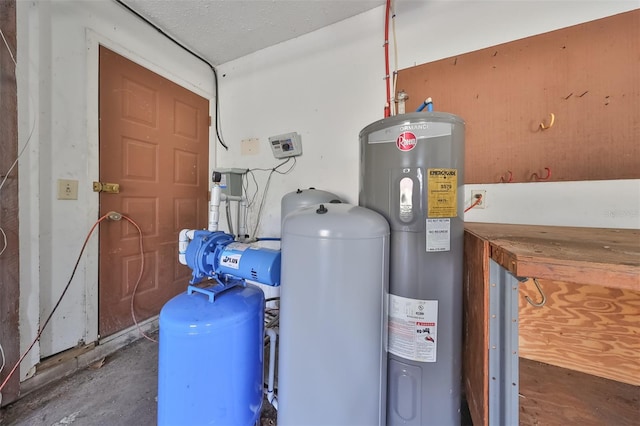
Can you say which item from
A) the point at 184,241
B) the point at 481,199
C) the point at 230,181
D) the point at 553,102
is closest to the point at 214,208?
the point at 184,241

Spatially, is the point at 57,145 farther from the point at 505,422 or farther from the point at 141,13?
the point at 505,422

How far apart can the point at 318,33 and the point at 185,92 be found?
1.22 metres

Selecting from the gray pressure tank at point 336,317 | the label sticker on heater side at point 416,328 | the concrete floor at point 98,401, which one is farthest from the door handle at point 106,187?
the label sticker on heater side at point 416,328

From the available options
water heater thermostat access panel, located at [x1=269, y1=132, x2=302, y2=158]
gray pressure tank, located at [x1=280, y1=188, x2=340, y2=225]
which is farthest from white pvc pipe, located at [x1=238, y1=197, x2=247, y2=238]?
gray pressure tank, located at [x1=280, y1=188, x2=340, y2=225]

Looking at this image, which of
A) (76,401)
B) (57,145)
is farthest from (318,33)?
(76,401)

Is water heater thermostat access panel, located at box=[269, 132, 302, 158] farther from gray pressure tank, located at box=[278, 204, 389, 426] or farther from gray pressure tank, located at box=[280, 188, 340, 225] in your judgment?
gray pressure tank, located at box=[278, 204, 389, 426]

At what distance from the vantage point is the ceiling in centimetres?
154

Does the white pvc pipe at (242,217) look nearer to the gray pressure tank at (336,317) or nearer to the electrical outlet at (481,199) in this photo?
the gray pressure tank at (336,317)

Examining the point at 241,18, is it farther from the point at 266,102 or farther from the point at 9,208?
the point at 9,208

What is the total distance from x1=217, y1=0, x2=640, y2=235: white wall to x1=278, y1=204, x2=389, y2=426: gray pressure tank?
2.99 ft

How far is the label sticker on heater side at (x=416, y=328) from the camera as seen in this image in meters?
0.81

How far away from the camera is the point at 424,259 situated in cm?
81

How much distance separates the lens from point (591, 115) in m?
1.06

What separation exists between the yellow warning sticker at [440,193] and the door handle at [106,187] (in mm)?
1883
